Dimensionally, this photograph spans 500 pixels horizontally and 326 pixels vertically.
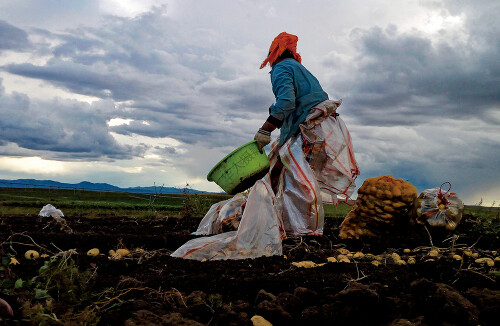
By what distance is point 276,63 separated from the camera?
4801mm

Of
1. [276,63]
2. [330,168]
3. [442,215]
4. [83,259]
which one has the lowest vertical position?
[83,259]

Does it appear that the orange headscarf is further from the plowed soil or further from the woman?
the plowed soil

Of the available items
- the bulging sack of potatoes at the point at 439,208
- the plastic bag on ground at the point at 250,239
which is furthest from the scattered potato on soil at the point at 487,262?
the bulging sack of potatoes at the point at 439,208

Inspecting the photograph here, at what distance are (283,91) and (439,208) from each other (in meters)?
2.14

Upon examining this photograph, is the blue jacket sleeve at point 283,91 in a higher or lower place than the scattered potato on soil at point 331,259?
higher

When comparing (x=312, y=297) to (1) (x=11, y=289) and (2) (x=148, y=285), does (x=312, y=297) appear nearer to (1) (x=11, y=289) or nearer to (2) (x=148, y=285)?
(2) (x=148, y=285)

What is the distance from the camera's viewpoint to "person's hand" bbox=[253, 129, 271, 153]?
4258 mm

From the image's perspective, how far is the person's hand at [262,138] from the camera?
426 cm

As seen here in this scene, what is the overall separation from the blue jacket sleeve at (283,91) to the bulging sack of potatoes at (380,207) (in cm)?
135

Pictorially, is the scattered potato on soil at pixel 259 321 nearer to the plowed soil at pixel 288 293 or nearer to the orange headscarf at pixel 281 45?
the plowed soil at pixel 288 293

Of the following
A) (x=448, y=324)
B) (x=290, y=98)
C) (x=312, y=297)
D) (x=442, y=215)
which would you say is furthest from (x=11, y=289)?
(x=442, y=215)

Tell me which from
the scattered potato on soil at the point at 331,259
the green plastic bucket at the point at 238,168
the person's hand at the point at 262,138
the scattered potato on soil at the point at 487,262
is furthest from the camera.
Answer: the person's hand at the point at 262,138

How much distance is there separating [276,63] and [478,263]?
8.93 feet

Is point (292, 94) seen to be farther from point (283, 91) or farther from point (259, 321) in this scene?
point (259, 321)
